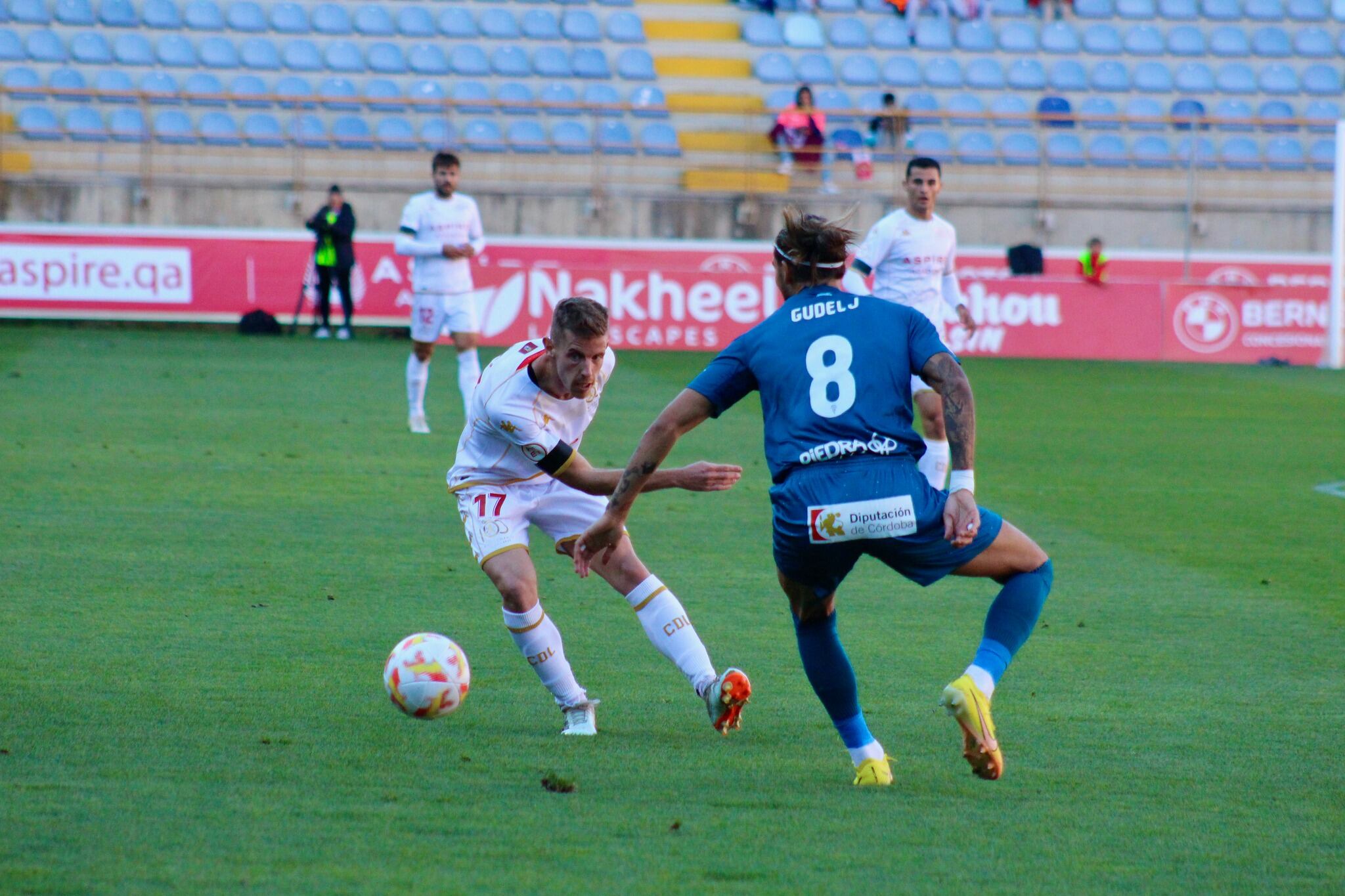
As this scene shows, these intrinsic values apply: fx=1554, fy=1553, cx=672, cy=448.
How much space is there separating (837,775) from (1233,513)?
585 cm

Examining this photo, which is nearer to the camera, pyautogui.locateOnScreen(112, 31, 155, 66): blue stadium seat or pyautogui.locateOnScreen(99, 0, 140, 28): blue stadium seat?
pyautogui.locateOnScreen(112, 31, 155, 66): blue stadium seat

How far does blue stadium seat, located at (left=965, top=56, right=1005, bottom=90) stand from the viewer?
26844 mm

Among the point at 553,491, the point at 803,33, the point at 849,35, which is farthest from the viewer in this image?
the point at 849,35

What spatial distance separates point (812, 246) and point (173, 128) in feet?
71.3

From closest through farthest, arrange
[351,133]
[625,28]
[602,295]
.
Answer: [602,295]
[351,133]
[625,28]

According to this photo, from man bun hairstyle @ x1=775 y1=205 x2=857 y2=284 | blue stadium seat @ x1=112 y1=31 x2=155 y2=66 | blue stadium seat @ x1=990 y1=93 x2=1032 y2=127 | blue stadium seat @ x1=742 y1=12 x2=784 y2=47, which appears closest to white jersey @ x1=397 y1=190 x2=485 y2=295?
man bun hairstyle @ x1=775 y1=205 x2=857 y2=284

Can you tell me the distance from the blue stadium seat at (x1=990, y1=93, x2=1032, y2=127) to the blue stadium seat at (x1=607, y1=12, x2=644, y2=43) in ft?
20.1

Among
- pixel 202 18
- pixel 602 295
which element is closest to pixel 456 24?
pixel 202 18

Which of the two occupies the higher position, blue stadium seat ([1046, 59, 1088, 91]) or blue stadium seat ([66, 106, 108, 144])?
blue stadium seat ([1046, 59, 1088, 91])

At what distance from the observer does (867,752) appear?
4246 millimetres

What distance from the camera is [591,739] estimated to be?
4.66 metres

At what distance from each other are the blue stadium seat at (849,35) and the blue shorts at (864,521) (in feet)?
80.4

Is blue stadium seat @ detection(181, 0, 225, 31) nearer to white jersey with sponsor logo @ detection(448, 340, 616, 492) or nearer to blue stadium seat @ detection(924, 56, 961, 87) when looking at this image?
blue stadium seat @ detection(924, 56, 961, 87)

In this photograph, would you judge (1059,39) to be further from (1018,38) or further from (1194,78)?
(1194,78)
